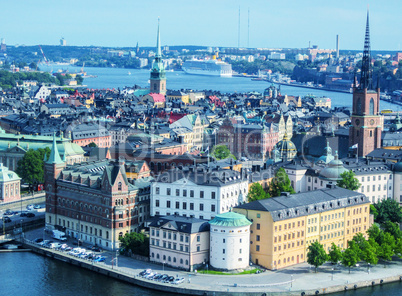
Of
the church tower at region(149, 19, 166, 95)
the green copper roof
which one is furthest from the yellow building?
the church tower at region(149, 19, 166, 95)

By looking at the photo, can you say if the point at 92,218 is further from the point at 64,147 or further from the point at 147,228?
the point at 64,147

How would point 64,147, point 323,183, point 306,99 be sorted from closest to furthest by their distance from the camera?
point 323,183, point 64,147, point 306,99

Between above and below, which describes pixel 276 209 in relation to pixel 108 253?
above

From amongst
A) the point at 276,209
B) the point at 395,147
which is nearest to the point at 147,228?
the point at 276,209

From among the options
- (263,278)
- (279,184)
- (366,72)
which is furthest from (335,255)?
(366,72)

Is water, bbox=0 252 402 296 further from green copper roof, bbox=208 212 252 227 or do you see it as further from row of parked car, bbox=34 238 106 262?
green copper roof, bbox=208 212 252 227
